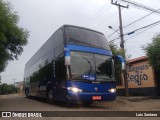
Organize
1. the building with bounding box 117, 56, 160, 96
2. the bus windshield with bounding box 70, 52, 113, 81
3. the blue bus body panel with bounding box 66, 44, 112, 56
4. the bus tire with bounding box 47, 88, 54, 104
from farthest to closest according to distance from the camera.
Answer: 1. the building with bounding box 117, 56, 160, 96
2. the bus tire with bounding box 47, 88, 54, 104
3. the blue bus body panel with bounding box 66, 44, 112, 56
4. the bus windshield with bounding box 70, 52, 113, 81

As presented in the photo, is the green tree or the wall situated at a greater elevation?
the green tree

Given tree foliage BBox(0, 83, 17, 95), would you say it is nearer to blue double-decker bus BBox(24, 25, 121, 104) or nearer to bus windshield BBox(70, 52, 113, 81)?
blue double-decker bus BBox(24, 25, 121, 104)

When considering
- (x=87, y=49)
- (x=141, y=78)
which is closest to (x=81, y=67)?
(x=87, y=49)

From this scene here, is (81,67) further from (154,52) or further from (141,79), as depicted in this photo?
(141,79)

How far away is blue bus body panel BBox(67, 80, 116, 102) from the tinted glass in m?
2.06

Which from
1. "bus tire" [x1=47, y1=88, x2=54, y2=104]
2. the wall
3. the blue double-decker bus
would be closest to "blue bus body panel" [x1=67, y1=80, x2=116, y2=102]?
the blue double-decker bus

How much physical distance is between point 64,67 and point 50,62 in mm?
3040

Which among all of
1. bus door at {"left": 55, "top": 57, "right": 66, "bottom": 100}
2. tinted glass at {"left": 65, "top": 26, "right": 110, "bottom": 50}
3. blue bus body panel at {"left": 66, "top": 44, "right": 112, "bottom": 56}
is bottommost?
bus door at {"left": 55, "top": 57, "right": 66, "bottom": 100}

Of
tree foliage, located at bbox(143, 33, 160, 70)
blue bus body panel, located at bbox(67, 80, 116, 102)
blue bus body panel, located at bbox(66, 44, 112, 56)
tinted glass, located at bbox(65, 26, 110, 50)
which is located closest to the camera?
blue bus body panel, located at bbox(67, 80, 116, 102)

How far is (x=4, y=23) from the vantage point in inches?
616

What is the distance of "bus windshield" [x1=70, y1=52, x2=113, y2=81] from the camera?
39.4 ft

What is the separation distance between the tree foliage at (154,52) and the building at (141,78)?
264 cm

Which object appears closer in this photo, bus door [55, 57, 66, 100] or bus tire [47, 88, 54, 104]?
bus door [55, 57, 66, 100]

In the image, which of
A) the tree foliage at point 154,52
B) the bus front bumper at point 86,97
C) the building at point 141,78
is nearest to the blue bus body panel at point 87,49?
the bus front bumper at point 86,97
